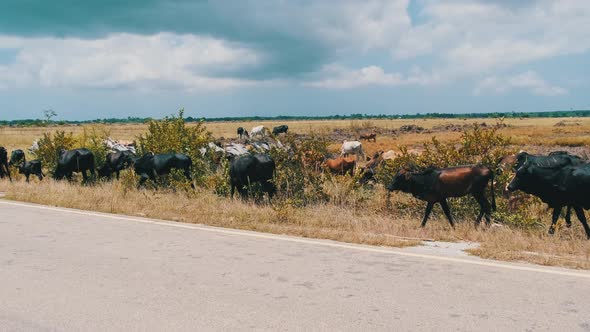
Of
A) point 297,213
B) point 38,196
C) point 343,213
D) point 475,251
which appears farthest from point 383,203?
point 38,196

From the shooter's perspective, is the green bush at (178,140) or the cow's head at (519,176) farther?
the green bush at (178,140)

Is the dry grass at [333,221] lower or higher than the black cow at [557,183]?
lower

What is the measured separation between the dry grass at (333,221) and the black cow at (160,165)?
0.90 metres

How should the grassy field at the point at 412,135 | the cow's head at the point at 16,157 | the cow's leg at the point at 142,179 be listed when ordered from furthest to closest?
1. the grassy field at the point at 412,135
2. the cow's head at the point at 16,157
3. the cow's leg at the point at 142,179

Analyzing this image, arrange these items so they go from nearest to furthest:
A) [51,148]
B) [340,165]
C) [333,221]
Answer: [333,221] < [340,165] < [51,148]

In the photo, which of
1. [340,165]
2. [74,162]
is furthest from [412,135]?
[74,162]

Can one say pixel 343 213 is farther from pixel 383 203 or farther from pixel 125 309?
pixel 125 309

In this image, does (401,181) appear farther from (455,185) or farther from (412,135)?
(412,135)

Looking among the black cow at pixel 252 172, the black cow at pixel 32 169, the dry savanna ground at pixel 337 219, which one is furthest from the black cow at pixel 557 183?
the black cow at pixel 32 169

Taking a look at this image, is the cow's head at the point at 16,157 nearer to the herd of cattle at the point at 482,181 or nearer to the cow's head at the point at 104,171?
the cow's head at the point at 104,171

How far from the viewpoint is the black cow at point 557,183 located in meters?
8.37

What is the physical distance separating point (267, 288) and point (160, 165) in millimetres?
10131

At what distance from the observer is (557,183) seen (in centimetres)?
868

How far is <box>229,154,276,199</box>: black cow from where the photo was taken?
42.5 feet
